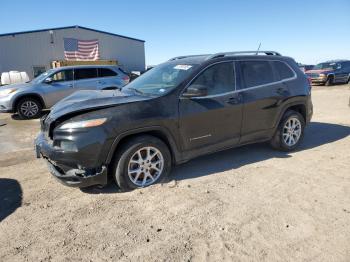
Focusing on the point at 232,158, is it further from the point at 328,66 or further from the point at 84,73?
the point at 328,66

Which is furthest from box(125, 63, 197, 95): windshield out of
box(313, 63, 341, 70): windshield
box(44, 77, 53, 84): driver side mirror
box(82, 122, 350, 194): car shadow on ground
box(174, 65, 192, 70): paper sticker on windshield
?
box(313, 63, 341, 70): windshield

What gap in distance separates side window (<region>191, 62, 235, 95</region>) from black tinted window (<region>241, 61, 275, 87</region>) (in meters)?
0.28

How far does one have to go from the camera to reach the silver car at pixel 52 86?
9867 mm

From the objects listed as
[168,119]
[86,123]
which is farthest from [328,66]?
[86,123]

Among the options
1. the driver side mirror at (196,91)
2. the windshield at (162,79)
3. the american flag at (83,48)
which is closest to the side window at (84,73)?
the windshield at (162,79)

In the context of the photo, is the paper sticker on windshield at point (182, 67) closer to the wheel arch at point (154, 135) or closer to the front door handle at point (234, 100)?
the front door handle at point (234, 100)

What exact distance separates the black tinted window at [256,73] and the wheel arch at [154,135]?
1.65 meters

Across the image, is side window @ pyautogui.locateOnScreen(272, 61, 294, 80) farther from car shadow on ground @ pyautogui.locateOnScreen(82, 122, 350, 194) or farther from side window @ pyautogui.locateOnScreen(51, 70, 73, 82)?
side window @ pyautogui.locateOnScreen(51, 70, 73, 82)

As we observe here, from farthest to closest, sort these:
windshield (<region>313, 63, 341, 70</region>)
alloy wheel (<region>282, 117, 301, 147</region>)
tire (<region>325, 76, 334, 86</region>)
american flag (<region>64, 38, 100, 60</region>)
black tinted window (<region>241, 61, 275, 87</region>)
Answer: american flag (<region>64, 38, 100, 60</region>)
windshield (<region>313, 63, 341, 70</region>)
tire (<region>325, 76, 334, 86</region>)
alloy wheel (<region>282, 117, 301, 147</region>)
black tinted window (<region>241, 61, 275, 87</region>)

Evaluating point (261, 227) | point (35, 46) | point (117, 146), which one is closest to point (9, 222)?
point (117, 146)

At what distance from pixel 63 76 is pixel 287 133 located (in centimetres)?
809

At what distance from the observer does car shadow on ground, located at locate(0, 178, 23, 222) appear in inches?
141

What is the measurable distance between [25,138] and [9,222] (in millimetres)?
4510

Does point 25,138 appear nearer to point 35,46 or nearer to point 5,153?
point 5,153
